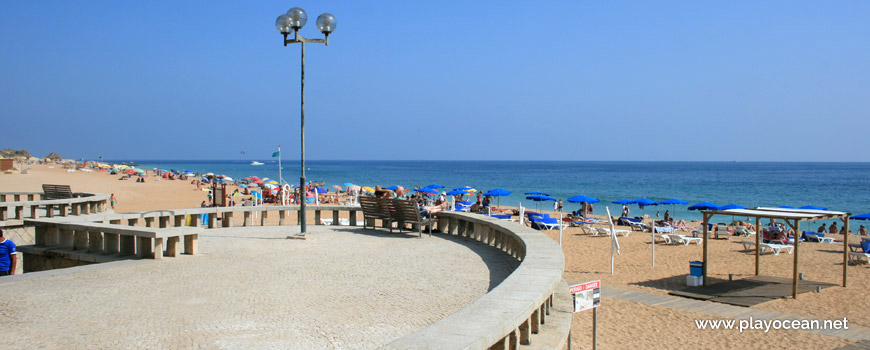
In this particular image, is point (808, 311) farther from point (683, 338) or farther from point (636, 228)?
point (636, 228)

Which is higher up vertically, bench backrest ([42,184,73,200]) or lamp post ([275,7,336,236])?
lamp post ([275,7,336,236])

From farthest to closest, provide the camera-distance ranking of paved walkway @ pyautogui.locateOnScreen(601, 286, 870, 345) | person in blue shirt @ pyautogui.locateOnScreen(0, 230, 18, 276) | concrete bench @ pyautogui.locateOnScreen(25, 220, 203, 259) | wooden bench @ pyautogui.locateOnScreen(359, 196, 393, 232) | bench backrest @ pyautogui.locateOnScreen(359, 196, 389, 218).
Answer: bench backrest @ pyautogui.locateOnScreen(359, 196, 389, 218), wooden bench @ pyautogui.locateOnScreen(359, 196, 393, 232), paved walkway @ pyautogui.locateOnScreen(601, 286, 870, 345), concrete bench @ pyautogui.locateOnScreen(25, 220, 203, 259), person in blue shirt @ pyautogui.locateOnScreen(0, 230, 18, 276)

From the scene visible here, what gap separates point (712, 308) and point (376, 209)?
20.6ft

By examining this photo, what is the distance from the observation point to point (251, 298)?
5.45m

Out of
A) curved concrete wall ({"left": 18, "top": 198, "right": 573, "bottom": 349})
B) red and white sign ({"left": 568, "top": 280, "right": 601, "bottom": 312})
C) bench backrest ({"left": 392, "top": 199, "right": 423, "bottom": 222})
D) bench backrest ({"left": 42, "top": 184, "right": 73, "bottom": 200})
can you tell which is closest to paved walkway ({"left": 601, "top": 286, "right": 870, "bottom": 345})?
bench backrest ({"left": 392, "top": 199, "right": 423, "bottom": 222})

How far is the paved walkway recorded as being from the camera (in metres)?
8.17

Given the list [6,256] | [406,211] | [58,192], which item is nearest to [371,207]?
[406,211]

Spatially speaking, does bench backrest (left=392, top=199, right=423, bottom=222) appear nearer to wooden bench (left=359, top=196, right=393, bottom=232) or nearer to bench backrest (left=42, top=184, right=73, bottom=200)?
wooden bench (left=359, top=196, right=393, bottom=232)

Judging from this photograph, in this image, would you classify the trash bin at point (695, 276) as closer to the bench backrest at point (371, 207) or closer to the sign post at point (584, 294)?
the bench backrest at point (371, 207)

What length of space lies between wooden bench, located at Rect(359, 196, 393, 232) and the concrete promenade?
7.53 feet

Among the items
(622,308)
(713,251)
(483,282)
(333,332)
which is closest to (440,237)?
(622,308)

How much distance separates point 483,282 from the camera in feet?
20.3

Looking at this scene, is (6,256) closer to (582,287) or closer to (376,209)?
(376,209)

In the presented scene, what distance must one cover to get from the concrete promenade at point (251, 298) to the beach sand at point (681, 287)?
221 centimetres
